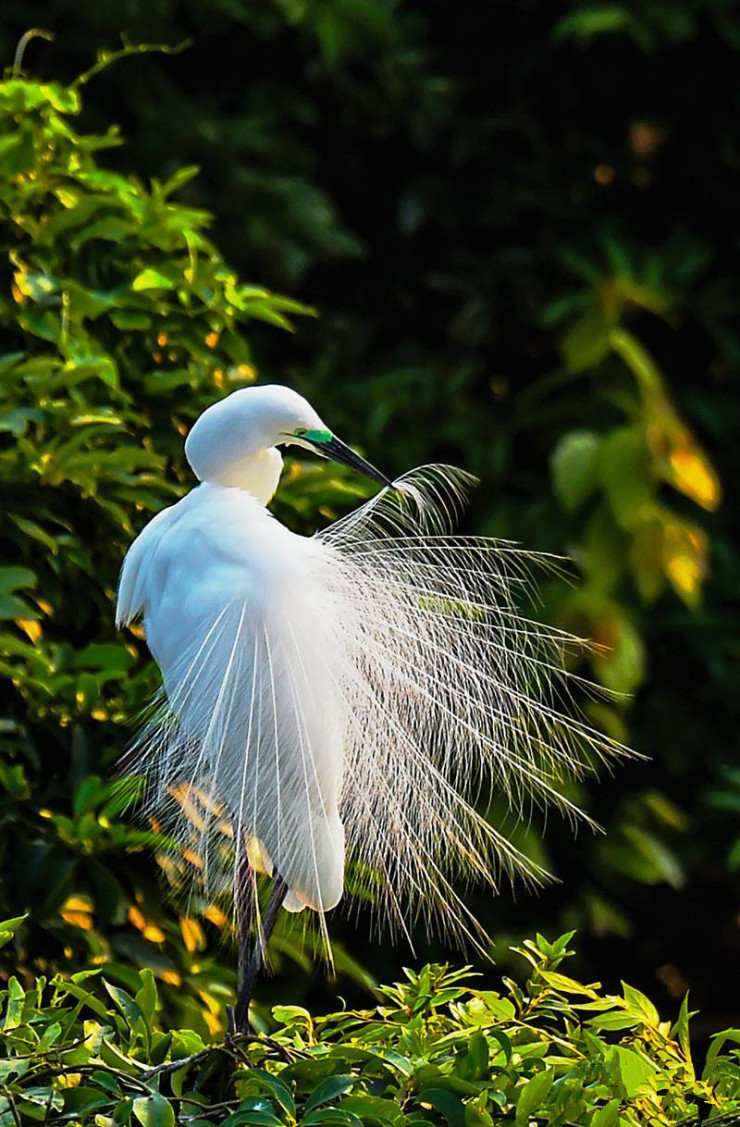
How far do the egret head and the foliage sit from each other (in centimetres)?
42

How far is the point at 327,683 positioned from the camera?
1.47m

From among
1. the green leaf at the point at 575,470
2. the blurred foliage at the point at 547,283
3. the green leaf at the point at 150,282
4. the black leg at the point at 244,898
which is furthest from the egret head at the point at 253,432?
the green leaf at the point at 575,470

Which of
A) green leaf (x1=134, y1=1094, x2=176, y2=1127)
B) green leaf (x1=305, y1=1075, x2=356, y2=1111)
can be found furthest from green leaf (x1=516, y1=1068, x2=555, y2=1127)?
green leaf (x1=134, y1=1094, x2=176, y2=1127)

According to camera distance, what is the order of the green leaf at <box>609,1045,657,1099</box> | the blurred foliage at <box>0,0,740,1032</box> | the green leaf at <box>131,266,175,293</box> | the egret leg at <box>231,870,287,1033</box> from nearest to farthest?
the green leaf at <box>609,1045,657,1099</box> → the egret leg at <box>231,870,287,1033</box> → the green leaf at <box>131,266,175,293</box> → the blurred foliage at <box>0,0,740,1032</box>

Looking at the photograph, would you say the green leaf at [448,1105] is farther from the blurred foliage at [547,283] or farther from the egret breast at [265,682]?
the blurred foliage at [547,283]

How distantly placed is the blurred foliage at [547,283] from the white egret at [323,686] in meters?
1.09

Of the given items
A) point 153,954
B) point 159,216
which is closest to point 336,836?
point 153,954

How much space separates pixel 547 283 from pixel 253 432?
233 centimetres

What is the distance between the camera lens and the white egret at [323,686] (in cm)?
146

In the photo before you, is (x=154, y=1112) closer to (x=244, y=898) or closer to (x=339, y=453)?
(x=244, y=898)

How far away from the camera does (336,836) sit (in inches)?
58.7

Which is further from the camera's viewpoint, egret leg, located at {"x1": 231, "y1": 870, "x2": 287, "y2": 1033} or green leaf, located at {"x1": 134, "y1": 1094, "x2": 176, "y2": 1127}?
egret leg, located at {"x1": 231, "y1": 870, "x2": 287, "y2": 1033}

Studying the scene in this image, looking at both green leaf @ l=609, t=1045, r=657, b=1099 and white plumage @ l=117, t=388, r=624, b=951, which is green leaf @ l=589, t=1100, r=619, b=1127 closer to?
green leaf @ l=609, t=1045, r=657, b=1099

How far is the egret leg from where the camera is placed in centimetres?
144
